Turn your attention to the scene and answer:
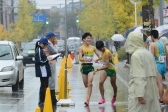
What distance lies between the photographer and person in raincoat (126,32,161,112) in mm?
7027

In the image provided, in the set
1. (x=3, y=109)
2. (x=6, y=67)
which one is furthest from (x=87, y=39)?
(x=6, y=67)

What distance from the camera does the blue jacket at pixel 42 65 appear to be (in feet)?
41.0

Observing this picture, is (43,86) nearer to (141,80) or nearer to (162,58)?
(162,58)

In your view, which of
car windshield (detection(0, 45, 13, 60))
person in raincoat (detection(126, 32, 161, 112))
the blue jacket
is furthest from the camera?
car windshield (detection(0, 45, 13, 60))

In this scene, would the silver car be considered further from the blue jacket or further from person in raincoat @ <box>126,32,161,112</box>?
person in raincoat @ <box>126,32,161,112</box>

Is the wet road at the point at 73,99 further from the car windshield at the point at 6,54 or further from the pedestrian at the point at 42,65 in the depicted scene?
the car windshield at the point at 6,54

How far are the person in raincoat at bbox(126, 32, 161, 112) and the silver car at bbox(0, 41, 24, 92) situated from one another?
926 centimetres

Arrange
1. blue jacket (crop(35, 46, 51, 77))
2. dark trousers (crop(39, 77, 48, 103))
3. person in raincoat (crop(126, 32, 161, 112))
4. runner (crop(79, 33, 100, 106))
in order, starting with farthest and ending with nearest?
runner (crop(79, 33, 100, 106))
dark trousers (crop(39, 77, 48, 103))
blue jacket (crop(35, 46, 51, 77))
person in raincoat (crop(126, 32, 161, 112))

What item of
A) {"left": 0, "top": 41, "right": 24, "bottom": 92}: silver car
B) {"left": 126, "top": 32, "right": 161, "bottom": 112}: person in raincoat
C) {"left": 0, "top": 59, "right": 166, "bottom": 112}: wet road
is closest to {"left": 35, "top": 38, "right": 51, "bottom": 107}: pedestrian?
{"left": 0, "top": 59, "right": 166, "bottom": 112}: wet road

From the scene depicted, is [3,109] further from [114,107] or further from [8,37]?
[8,37]

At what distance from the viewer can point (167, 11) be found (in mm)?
19328

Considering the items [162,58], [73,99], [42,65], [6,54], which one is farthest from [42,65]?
[6,54]

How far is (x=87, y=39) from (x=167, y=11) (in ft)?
23.0

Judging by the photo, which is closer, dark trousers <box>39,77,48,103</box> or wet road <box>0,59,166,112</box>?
wet road <box>0,59,166,112</box>
